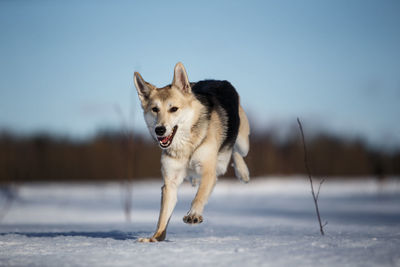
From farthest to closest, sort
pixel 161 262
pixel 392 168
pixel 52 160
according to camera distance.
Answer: pixel 392 168 < pixel 52 160 < pixel 161 262

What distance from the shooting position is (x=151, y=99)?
5066 millimetres

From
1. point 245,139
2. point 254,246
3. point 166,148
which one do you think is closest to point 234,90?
point 245,139

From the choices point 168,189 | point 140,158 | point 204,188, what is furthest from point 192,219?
point 140,158

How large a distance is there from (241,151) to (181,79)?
2.24 metres

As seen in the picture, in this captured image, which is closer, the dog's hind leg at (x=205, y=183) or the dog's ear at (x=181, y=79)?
the dog's hind leg at (x=205, y=183)

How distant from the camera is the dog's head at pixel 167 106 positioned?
479 centimetres

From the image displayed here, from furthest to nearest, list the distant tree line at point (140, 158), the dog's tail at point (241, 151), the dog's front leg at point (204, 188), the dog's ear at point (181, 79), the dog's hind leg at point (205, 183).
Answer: the distant tree line at point (140, 158) < the dog's tail at point (241, 151) < the dog's ear at point (181, 79) < the dog's hind leg at point (205, 183) < the dog's front leg at point (204, 188)

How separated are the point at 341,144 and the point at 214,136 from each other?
51847 millimetres

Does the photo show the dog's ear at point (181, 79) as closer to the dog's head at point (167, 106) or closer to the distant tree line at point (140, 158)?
the dog's head at point (167, 106)

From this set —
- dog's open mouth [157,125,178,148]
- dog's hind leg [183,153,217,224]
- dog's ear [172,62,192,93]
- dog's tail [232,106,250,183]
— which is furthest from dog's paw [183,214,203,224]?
dog's tail [232,106,250,183]

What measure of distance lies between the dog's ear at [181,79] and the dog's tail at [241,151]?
1.95 m

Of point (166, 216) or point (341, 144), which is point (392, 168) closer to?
point (341, 144)

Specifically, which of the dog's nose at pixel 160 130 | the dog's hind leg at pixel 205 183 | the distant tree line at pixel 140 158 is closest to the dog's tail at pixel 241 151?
the dog's hind leg at pixel 205 183

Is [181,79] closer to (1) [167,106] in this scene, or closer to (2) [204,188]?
(1) [167,106]
